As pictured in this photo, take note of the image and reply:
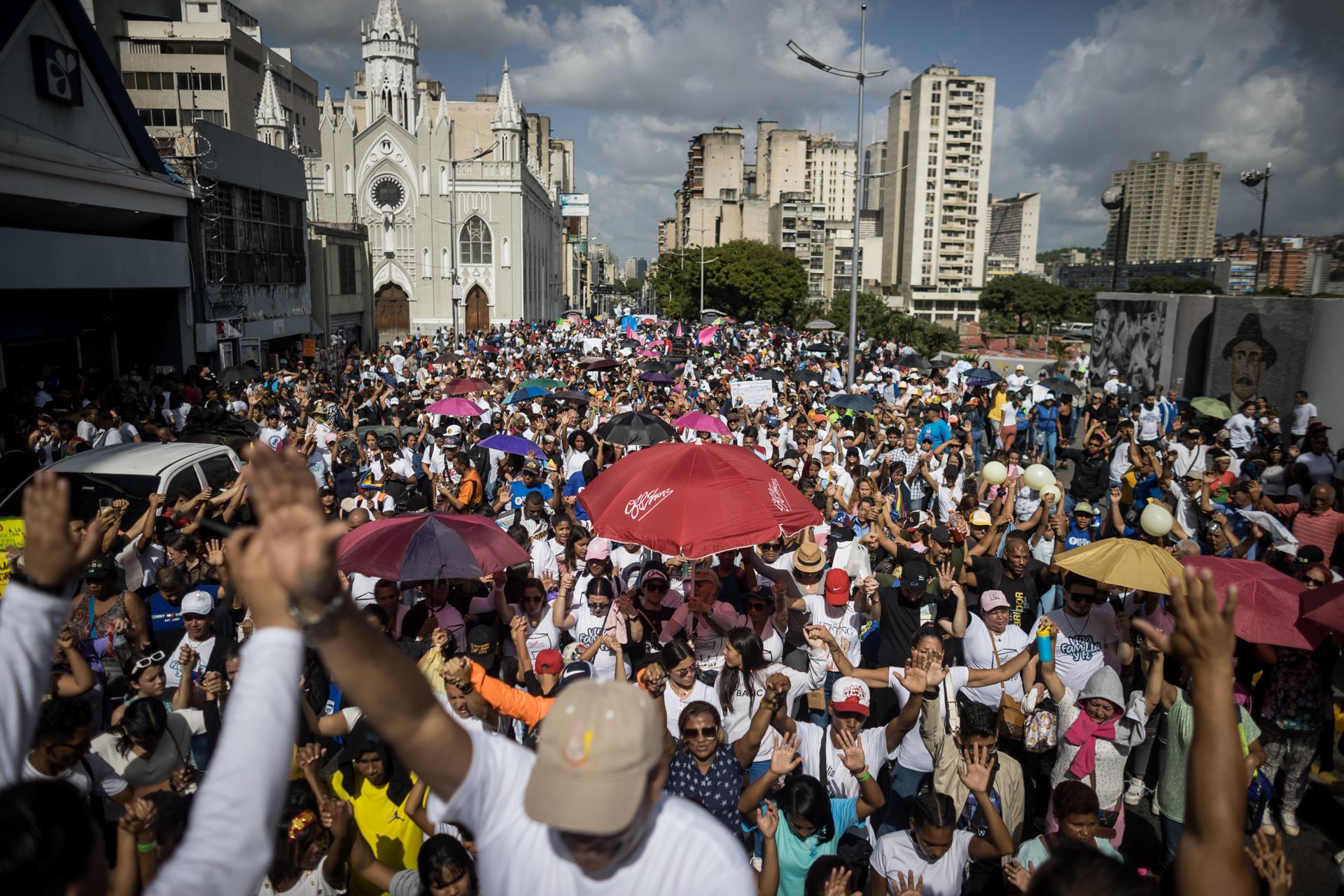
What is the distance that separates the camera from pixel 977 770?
346 centimetres

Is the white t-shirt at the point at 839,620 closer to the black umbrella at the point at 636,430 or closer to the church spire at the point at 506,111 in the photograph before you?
the black umbrella at the point at 636,430

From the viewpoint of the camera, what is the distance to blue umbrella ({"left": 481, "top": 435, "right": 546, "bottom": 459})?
9.76 m

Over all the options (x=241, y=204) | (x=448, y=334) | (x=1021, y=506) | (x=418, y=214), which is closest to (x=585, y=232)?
(x=418, y=214)

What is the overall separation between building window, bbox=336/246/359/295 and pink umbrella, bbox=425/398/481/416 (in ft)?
96.1

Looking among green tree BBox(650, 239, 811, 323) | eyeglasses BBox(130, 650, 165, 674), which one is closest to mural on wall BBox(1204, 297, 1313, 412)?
eyeglasses BBox(130, 650, 165, 674)

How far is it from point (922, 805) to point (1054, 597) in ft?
11.8

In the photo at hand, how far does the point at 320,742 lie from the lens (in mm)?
4699

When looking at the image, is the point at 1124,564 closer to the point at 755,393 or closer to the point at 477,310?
the point at 755,393

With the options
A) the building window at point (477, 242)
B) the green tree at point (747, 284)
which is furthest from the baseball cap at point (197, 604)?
the green tree at point (747, 284)

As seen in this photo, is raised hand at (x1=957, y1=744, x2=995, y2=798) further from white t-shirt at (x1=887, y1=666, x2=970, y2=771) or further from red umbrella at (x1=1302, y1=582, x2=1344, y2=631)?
red umbrella at (x1=1302, y1=582, x2=1344, y2=631)

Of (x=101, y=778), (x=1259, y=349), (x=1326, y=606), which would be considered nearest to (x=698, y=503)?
(x=101, y=778)

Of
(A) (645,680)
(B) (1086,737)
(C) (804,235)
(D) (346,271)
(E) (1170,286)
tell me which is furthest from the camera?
(C) (804,235)

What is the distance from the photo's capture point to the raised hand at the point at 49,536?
5.78 ft

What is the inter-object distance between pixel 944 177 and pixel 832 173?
133 ft
